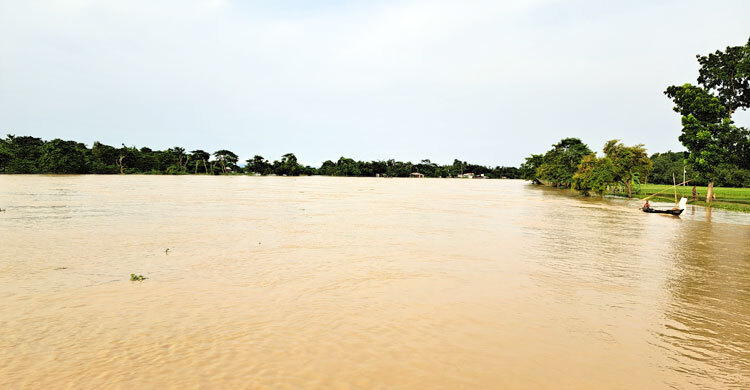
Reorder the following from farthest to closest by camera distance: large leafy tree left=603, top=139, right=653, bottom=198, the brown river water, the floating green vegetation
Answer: large leafy tree left=603, top=139, right=653, bottom=198
the floating green vegetation
the brown river water

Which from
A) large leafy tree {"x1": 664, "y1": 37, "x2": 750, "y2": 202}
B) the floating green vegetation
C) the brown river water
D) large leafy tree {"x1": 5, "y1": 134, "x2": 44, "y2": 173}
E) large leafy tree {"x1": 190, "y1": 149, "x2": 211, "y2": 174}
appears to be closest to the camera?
the brown river water

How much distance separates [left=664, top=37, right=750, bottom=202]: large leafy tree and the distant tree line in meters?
119

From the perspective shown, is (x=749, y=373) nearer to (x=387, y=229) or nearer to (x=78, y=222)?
(x=387, y=229)

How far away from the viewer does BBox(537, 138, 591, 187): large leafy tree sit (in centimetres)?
6969

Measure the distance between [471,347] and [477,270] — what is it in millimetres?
5612

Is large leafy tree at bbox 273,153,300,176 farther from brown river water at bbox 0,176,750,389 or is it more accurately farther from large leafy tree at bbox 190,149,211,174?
brown river water at bbox 0,176,750,389

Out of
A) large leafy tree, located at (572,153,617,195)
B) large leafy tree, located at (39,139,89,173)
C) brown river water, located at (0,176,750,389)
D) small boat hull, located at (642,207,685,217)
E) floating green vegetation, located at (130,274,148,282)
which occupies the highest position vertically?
large leafy tree, located at (39,139,89,173)

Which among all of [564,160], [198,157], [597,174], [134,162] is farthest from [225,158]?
[597,174]

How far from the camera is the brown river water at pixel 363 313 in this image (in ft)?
18.1

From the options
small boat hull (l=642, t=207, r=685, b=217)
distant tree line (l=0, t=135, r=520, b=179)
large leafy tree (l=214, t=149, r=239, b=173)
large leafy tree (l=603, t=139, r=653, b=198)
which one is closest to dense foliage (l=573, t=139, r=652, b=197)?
large leafy tree (l=603, t=139, r=653, b=198)

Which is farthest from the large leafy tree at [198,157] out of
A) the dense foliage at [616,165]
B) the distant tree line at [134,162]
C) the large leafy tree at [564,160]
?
the dense foliage at [616,165]

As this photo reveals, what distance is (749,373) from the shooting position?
5785mm

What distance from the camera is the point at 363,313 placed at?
8000 millimetres

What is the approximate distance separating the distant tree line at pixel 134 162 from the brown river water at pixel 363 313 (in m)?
102
